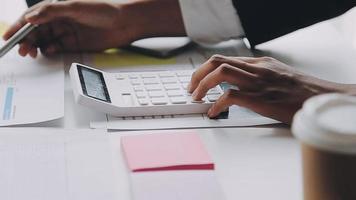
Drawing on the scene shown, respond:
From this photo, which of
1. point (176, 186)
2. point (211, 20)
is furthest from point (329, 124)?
point (211, 20)

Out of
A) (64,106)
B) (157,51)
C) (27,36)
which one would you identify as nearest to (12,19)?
(27,36)

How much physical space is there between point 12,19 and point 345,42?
654mm

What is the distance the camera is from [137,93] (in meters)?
1.01

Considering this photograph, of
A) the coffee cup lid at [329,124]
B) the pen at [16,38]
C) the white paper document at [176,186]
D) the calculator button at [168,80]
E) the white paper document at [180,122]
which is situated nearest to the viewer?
the coffee cup lid at [329,124]

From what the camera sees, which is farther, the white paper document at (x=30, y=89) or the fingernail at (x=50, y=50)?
the fingernail at (x=50, y=50)

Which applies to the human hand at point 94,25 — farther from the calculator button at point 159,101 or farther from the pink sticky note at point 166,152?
the pink sticky note at point 166,152

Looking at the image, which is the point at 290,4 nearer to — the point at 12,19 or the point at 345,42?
the point at 345,42

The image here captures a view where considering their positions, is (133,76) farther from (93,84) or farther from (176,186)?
(176,186)

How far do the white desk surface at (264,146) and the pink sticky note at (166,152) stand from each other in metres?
0.02

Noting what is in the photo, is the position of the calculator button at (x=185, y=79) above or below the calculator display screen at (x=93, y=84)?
below

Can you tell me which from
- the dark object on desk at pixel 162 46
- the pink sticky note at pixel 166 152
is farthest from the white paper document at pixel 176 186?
the dark object on desk at pixel 162 46

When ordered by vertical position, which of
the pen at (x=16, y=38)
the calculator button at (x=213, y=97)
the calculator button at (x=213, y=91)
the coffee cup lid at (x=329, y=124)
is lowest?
the calculator button at (x=213, y=97)

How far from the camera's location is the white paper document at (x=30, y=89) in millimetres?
965

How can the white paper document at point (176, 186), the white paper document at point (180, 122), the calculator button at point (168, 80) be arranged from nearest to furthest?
the white paper document at point (176, 186) < the white paper document at point (180, 122) < the calculator button at point (168, 80)
